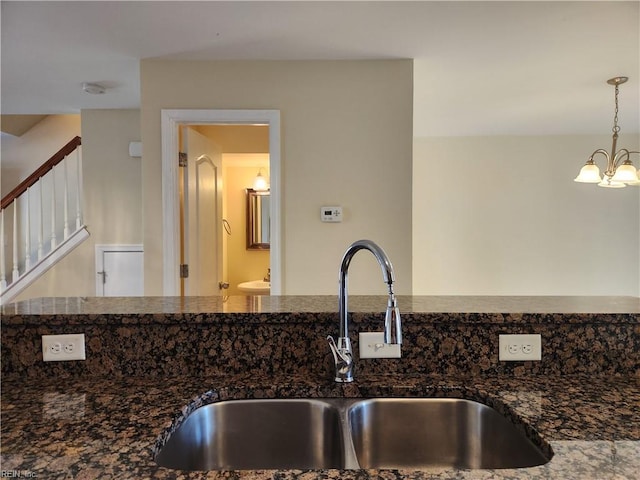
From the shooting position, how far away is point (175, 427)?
0.78 meters

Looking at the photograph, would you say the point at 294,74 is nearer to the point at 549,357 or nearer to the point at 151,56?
the point at 151,56

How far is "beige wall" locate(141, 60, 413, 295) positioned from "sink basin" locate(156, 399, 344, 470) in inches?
65.2

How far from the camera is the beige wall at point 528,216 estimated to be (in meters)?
4.59

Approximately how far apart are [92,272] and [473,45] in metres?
3.52

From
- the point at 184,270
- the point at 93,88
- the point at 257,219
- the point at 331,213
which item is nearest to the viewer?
the point at 331,213

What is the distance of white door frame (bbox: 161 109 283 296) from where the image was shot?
250 cm

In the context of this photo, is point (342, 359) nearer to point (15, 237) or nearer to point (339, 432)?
point (339, 432)

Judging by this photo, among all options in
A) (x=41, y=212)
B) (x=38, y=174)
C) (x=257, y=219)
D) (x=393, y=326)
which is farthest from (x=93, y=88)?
(x=393, y=326)

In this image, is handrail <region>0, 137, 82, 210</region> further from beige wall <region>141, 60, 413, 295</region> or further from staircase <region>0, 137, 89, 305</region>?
beige wall <region>141, 60, 413, 295</region>

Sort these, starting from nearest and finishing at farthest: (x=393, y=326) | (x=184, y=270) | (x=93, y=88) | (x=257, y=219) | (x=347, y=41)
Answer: (x=393, y=326)
(x=347, y=41)
(x=184, y=270)
(x=93, y=88)
(x=257, y=219)

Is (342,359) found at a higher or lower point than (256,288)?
higher

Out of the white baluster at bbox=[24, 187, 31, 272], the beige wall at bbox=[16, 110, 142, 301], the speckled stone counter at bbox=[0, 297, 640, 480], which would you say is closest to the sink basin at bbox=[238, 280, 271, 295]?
the beige wall at bbox=[16, 110, 142, 301]

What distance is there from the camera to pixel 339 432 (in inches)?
34.5

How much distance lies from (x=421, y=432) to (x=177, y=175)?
2.18m
